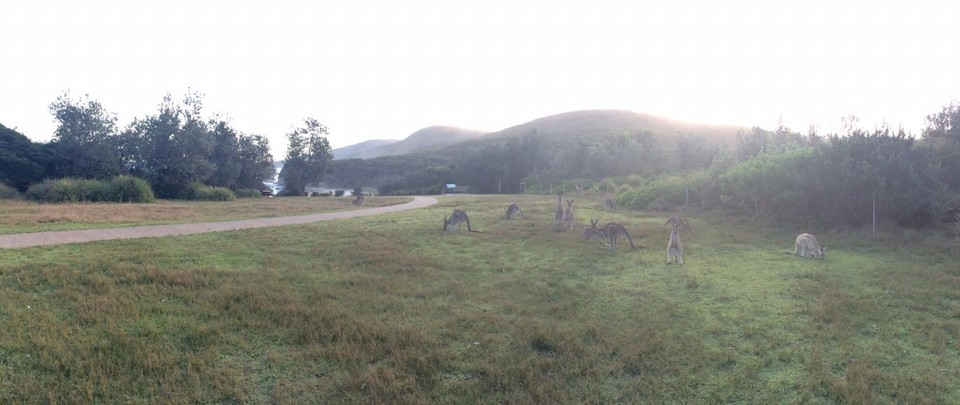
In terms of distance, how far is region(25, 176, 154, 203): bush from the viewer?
3088 centimetres

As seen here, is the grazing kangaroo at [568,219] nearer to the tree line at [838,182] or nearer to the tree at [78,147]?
the tree line at [838,182]

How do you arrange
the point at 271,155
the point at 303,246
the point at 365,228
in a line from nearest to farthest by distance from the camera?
the point at 303,246
the point at 365,228
the point at 271,155

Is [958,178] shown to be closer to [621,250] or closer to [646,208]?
[621,250]

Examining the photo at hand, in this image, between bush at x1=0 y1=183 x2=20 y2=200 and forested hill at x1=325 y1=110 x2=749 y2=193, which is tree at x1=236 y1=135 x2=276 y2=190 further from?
bush at x1=0 y1=183 x2=20 y2=200

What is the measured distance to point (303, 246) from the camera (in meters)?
13.9

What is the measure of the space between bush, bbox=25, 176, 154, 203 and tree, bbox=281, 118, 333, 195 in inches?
Result: 1331

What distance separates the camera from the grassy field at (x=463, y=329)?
5.78 meters

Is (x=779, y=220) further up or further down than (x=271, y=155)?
further down

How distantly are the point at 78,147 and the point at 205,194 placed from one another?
41.1ft

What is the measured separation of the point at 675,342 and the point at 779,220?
603 inches

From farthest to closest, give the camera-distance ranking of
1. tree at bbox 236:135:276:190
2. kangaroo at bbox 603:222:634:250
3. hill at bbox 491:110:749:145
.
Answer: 1. hill at bbox 491:110:749:145
2. tree at bbox 236:135:276:190
3. kangaroo at bbox 603:222:634:250

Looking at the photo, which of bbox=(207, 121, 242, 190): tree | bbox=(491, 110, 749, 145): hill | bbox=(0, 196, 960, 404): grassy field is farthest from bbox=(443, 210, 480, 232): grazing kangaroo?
bbox=(491, 110, 749, 145): hill

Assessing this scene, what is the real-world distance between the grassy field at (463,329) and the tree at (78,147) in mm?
42727

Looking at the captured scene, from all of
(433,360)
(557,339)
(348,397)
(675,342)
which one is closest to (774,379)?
(675,342)
